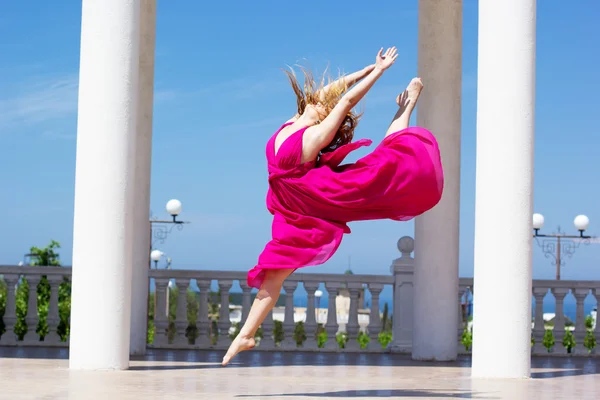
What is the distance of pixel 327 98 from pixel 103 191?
3.81m

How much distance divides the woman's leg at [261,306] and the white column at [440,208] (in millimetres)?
6967

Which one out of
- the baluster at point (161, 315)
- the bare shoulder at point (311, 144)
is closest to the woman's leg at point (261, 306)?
the bare shoulder at point (311, 144)

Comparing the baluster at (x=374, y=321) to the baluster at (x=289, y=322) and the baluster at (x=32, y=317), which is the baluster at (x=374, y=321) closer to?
the baluster at (x=289, y=322)

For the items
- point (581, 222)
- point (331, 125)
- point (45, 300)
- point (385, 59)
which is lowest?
point (45, 300)

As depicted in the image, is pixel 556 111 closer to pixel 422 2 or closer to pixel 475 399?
pixel 422 2

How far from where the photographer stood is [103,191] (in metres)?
14.1

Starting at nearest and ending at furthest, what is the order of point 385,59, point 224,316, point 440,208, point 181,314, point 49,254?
point 385,59 → point 440,208 → point 181,314 → point 224,316 → point 49,254

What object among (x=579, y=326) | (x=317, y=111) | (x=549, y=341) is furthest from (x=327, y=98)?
(x=549, y=341)

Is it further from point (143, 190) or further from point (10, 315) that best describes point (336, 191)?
point (10, 315)

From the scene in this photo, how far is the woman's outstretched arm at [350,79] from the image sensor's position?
11.7 m

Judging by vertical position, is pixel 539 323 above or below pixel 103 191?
below

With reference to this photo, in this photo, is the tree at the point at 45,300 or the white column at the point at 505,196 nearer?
the white column at the point at 505,196

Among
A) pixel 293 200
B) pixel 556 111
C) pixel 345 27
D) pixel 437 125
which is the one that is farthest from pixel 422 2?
pixel 345 27

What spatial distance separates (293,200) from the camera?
36.8ft
